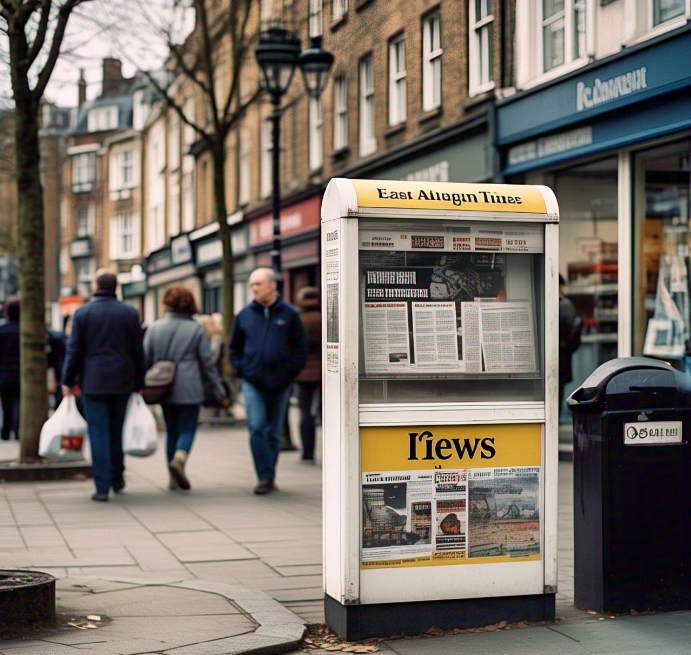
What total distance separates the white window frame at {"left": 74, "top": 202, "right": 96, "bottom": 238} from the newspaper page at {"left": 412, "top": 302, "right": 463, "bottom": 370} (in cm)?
7475

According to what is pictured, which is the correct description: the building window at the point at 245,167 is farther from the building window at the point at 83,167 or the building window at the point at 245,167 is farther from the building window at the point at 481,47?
the building window at the point at 83,167

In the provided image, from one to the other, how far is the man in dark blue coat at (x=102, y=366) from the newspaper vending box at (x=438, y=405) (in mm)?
5147

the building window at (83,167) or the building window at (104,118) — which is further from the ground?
the building window at (104,118)

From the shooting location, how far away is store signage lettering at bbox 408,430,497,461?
5.97 metres

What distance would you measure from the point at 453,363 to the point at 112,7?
30.6 feet

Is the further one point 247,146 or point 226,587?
point 247,146

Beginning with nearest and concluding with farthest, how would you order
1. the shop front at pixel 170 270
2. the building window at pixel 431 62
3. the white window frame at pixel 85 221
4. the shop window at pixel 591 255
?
the shop window at pixel 591 255 → the building window at pixel 431 62 → the shop front at pixel 170 270 → the white window frame at pixel 85 221

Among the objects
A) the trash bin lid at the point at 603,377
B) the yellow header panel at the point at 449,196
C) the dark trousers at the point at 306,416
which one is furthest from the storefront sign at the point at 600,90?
the yellow header panel at the point at 449,196

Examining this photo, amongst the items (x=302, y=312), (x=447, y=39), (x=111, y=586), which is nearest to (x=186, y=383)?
(x=302, y=312)

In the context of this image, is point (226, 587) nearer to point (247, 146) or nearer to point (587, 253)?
point (587, 253)

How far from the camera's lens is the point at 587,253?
640 inches

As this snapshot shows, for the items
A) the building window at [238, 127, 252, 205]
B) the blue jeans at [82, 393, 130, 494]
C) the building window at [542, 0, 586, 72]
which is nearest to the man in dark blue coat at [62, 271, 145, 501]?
the blue jeans at [82, 393, 130, 494]

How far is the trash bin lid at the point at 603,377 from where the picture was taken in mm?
6207

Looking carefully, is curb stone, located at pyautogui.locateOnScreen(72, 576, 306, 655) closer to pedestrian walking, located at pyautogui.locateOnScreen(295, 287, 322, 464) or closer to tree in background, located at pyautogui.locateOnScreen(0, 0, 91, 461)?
tree in background, located at pyautogui.locateOnScreen(0, 0, 91, 461)
